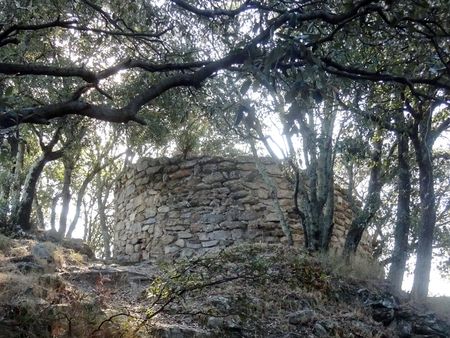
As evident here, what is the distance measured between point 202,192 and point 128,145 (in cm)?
348

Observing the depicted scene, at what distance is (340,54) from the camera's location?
5129 mm

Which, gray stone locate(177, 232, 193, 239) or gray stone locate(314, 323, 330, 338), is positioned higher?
gray stone locate(177, 232, 193, 239)

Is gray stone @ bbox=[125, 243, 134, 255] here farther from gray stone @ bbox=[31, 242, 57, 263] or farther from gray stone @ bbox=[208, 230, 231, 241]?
gray stone @ bbox=[31, 242, 57, 263]

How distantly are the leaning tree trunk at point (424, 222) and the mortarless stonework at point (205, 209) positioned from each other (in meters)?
1.56

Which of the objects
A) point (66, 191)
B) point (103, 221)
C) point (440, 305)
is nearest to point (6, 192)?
point (66, 191)

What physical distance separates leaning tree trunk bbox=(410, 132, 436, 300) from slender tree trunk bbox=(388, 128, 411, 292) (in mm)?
335

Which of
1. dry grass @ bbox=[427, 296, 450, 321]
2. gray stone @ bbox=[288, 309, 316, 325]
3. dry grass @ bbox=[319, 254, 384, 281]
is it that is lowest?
gray stone @ bbox=[288, 309, 316, 325]

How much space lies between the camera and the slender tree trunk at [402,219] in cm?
793

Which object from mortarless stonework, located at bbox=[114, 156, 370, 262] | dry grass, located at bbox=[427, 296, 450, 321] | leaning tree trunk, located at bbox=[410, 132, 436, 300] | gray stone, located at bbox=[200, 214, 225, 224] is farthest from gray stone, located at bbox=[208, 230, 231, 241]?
dry grass, located at bbox=[427, 296, 450, 321]

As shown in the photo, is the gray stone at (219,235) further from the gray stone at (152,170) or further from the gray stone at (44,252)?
A: the gray stone at (44,252)

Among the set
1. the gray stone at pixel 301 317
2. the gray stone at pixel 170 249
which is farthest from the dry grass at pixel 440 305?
the gray stone at pixel 170 249

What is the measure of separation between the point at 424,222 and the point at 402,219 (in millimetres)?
564

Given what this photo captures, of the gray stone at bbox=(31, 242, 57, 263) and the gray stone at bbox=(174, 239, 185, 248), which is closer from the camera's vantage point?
the gray stone at bbox=(31, 242, 57, 263)

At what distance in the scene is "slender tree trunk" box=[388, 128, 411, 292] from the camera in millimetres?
7934
